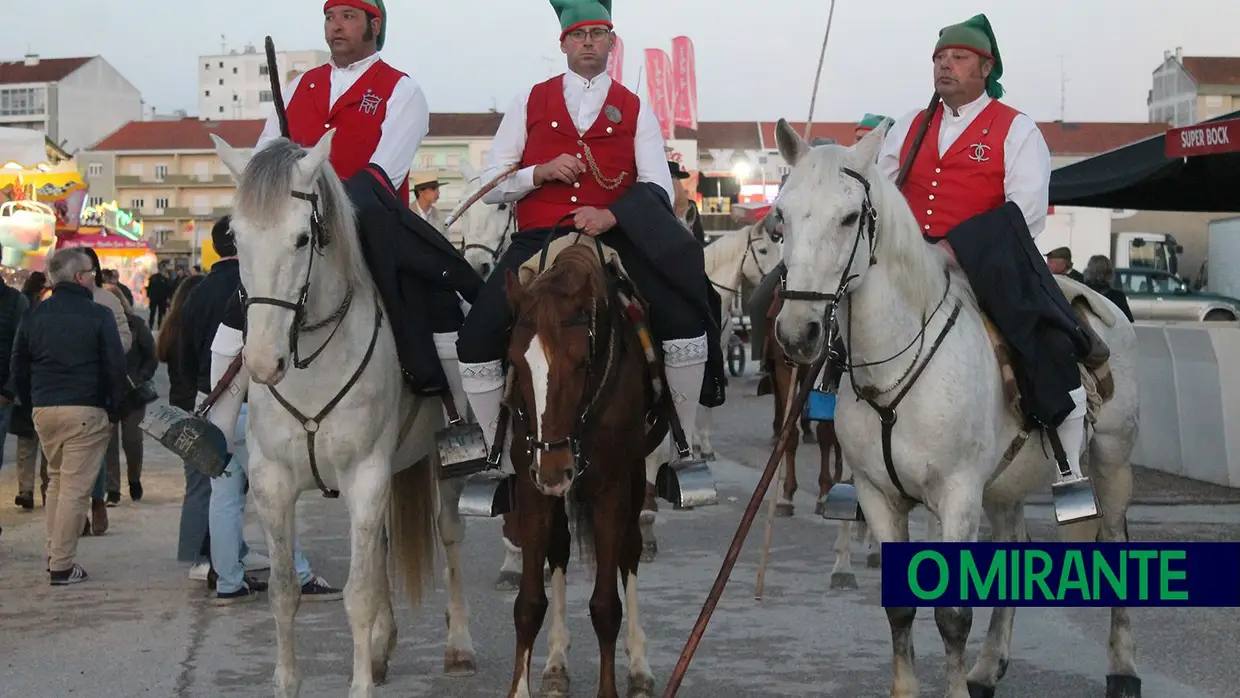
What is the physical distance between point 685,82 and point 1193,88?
6927 cm

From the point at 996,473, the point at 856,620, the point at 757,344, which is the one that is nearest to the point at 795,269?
the point at 996,473

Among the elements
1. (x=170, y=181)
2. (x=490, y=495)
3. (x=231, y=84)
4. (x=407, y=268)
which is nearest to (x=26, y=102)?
(x=170, y=181)

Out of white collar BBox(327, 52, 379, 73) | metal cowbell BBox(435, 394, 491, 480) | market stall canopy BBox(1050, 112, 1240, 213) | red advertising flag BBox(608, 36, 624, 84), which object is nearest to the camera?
metal cowbell BBox(435, 394, 491, 480)

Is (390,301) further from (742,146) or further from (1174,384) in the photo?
(742,146)

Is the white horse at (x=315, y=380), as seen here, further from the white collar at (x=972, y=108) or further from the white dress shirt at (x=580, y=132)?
the white collar at (x=972, y=108)

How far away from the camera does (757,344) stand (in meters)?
14.0

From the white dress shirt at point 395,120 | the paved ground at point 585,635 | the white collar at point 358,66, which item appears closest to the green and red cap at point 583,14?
the white dress shirt at point 395,120

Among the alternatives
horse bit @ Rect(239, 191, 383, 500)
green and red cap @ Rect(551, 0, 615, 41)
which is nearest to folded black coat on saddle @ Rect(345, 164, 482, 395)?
horse bit @ Rect(239, 191, 383, 500)

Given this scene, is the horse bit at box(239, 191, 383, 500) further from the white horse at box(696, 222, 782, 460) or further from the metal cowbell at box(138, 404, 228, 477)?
the white horse at box(696, 222, 782, 460)

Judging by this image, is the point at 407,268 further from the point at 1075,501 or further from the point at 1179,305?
the point at 1179,305

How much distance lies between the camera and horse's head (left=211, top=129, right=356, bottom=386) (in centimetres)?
582

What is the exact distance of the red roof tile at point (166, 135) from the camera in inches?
5148

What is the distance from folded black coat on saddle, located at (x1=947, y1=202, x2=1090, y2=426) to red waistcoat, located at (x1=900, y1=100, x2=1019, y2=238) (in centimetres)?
20

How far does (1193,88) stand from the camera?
98500 millimetres
